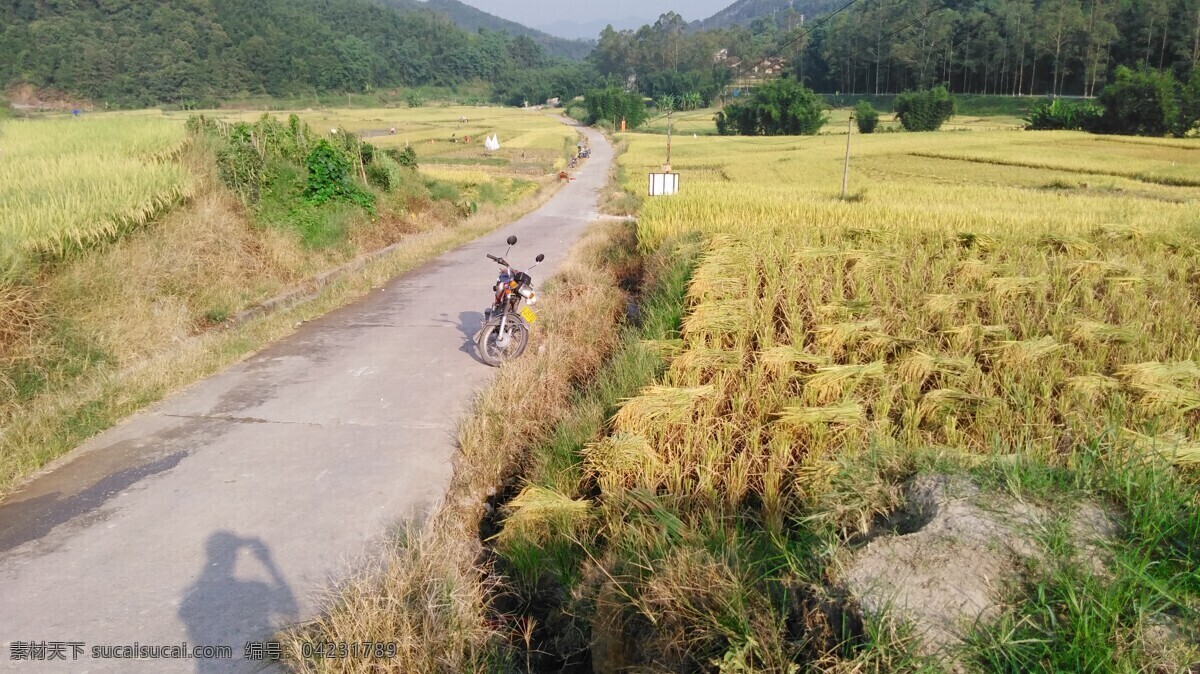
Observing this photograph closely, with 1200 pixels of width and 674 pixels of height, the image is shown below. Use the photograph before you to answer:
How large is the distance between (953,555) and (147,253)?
8919 mm

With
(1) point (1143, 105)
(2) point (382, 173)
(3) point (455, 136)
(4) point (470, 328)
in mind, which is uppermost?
(1) point (1143, 105)

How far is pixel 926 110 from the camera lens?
222 feet

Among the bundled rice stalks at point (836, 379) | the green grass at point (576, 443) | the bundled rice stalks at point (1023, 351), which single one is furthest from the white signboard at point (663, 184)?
the bundled rice stalks at point (836, 379)

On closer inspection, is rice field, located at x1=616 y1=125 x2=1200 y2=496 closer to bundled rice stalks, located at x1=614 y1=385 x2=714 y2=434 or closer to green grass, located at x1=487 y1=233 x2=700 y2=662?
bundled rice stalks, located at x1=614 y1=385 x2=714 y2=434

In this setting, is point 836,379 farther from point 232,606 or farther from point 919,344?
point 232,606

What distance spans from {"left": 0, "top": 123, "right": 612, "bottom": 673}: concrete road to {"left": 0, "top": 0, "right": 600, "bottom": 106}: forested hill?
262 feet

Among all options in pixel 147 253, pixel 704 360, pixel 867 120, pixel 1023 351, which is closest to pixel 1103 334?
pixel 1023 351

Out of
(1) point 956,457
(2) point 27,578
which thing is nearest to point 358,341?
(2) point 27,578

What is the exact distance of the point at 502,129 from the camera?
229 ft

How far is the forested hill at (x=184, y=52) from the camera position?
72000 millimetres

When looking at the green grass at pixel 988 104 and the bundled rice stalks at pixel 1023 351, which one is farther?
the green grass at pixel 988 104

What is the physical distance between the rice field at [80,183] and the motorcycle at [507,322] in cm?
407

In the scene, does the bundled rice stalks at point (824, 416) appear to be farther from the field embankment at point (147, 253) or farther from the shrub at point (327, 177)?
the shrub at point (327, 177)

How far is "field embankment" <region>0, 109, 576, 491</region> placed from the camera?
614 centimetres
